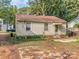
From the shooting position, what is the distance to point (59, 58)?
Answer: 14.5 m

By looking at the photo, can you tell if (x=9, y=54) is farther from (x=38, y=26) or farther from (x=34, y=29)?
(x=38, y=26)

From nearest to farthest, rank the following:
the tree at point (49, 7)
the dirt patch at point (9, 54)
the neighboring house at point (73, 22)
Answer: the dirt patch at point (9, 54) → the neighboring house at point (73, 22) → the tree at point (49, 7)

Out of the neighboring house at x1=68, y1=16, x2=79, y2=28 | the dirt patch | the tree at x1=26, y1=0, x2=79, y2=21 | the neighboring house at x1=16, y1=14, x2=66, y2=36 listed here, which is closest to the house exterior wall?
the neighboring house at x1=16, y1=14, x2=66, y2=36

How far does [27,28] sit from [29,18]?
211 cm

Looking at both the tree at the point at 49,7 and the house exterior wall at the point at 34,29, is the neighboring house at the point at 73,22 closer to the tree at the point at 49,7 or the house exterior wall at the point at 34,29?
the house exterior wall at the point at 34,29

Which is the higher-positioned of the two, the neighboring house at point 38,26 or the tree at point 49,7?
the tree at point 49,7

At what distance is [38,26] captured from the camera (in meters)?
38.3

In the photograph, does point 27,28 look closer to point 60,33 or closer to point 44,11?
point 60,33

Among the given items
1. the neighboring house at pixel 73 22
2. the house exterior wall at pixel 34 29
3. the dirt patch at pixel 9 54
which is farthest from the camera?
the neighboring house at pixel 73 22

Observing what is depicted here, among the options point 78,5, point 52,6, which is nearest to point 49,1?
Result: point 52,6

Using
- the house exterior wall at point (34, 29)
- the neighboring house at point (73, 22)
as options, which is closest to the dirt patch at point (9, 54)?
the house exterior wall at point (34, 29)

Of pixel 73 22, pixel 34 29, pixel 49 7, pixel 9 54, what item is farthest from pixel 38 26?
pixel 9 54

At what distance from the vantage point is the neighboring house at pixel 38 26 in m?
37.2

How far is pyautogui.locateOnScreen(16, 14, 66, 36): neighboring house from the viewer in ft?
122
